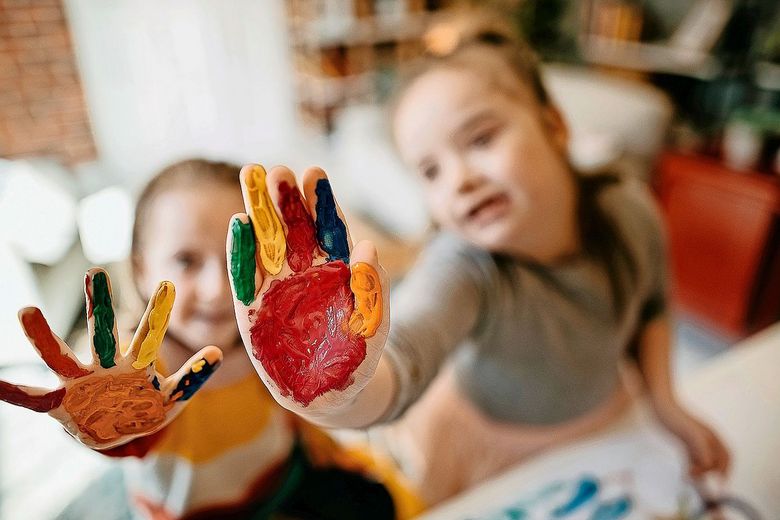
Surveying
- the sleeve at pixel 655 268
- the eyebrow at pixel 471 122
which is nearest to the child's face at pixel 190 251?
the eyebrow at pixel 471 122

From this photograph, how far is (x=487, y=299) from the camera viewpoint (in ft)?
1.82

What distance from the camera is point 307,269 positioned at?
31 centimetres

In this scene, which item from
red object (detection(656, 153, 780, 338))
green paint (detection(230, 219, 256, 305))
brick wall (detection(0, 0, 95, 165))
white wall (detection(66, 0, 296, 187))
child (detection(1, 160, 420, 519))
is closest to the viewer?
green paint (detection(230, 219, 256, 305))

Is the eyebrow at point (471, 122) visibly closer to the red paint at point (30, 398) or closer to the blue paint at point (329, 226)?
the blue paint at point (329, 226)

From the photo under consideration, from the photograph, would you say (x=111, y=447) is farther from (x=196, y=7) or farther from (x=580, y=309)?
(x=196, y=7)

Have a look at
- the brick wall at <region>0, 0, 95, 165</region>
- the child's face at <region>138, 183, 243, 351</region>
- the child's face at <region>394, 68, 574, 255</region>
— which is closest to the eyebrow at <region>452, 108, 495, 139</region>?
the child's face at <region>394, 68, 574, 255</region>

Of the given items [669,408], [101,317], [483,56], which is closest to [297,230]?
[101,317]

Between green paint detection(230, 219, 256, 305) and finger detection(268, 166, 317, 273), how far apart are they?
2 cm

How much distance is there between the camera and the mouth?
0.51 m

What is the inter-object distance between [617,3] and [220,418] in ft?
7.22

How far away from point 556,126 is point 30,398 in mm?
496

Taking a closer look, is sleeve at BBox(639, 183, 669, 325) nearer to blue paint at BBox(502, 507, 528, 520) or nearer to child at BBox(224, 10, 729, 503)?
child at BBox(224, 10, 729, 503)

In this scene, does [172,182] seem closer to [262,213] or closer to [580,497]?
[262,213]

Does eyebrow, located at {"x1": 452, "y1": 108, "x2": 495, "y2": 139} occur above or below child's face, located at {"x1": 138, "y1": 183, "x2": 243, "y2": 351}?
above
